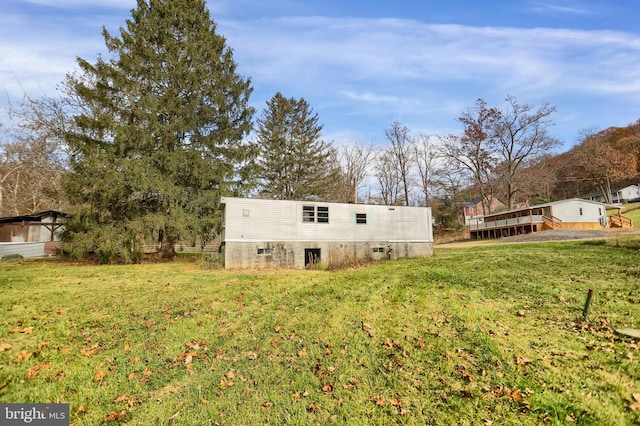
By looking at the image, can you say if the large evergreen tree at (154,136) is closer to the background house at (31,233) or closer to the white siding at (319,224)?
the white siding at (319,224)

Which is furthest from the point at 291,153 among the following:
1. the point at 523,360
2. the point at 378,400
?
the point at 378,400

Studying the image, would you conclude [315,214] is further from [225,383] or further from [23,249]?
[23,249]

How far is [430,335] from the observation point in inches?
204

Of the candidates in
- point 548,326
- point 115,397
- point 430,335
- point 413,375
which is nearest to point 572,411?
point 413,375

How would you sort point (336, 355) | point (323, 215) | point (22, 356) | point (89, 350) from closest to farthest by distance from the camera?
point (22, 356)
point (336, 355)
point (89, 350)
point (323, 215)

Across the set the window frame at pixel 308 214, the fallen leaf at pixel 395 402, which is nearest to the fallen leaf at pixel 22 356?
the fallen leaf at pixel 395 402

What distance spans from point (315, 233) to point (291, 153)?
16.0m

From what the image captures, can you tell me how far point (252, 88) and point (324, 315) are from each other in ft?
67.3

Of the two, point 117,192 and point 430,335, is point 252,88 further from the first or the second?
point 430,335

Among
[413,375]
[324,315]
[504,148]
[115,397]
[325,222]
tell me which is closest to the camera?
[115,397]

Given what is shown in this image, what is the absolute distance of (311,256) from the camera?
17016mm

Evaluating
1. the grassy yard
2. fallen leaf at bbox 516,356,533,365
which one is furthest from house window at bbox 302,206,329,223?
fallen leaf at bbox 516,356,533,365

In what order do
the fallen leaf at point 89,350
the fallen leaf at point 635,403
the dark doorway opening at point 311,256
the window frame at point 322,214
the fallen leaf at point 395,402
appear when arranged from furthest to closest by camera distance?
the window frame at point 322,214 < the dark doorway opening at point 311,256 < the fallen leaf at point 89,350 < the fallen leaf at point 395,402 < the fallen leaf at point 635,403

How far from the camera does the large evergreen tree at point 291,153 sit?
30.7 m
